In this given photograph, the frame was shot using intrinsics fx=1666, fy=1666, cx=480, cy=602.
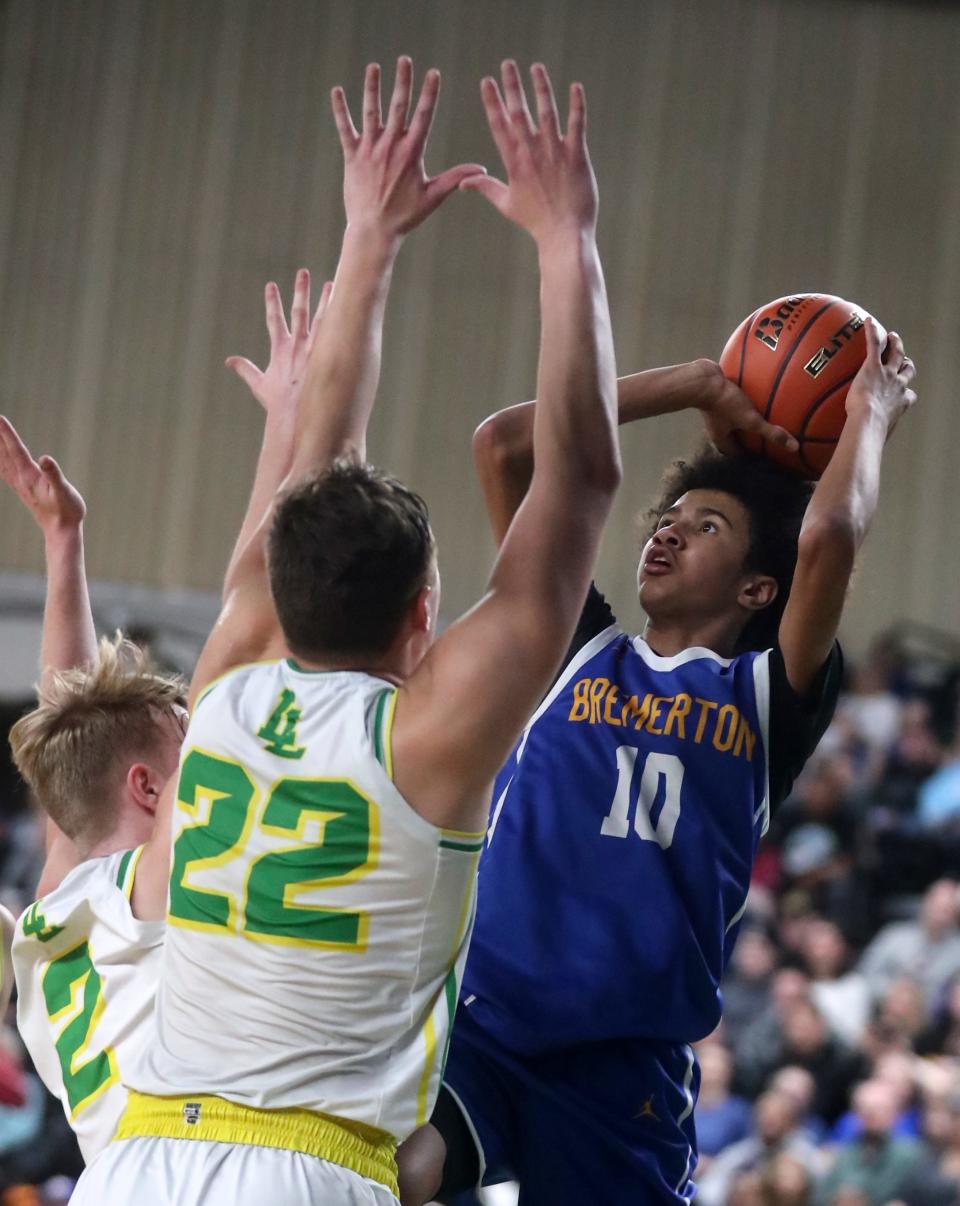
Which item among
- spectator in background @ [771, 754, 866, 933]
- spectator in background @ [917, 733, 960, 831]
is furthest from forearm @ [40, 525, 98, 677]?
spectator in background @ [917, 733, 960, 831]

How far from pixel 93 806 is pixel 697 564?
4.77 ft

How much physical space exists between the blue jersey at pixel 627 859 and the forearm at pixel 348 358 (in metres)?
0.98

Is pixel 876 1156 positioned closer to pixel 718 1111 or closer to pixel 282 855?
pixel 718 1111

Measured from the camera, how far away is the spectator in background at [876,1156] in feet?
26.3

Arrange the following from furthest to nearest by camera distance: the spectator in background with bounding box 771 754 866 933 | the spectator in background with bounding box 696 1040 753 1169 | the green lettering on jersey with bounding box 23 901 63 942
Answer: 1. the spectator in background with bounding box 771 754 866 933
2. the spectator in background with bounding box 696 1040 753 1169
3. the green lettering on jersey with bounding box 23 901 63 942

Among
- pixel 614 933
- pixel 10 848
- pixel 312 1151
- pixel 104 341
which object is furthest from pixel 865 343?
pixel 104 341

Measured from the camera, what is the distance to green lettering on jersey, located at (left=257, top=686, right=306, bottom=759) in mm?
2602

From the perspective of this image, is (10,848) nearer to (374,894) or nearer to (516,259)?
(516,259)

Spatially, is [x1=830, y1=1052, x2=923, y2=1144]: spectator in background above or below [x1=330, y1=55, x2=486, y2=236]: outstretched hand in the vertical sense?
below

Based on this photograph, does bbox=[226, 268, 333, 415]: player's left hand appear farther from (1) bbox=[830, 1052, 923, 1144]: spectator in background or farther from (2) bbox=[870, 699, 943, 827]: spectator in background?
(2) bbox=[870, 699, 943, 827]: spectator in background

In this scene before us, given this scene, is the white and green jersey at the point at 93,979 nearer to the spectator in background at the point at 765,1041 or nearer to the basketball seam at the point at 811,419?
the basketball seam at the point at 811,419

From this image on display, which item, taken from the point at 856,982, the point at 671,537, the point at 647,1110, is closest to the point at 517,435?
the point at 671,537

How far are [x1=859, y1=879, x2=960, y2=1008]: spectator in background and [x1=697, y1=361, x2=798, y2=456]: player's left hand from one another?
20.3 ft

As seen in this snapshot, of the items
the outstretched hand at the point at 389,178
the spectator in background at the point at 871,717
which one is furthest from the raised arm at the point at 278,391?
the spectator in background at the point at 871,717
